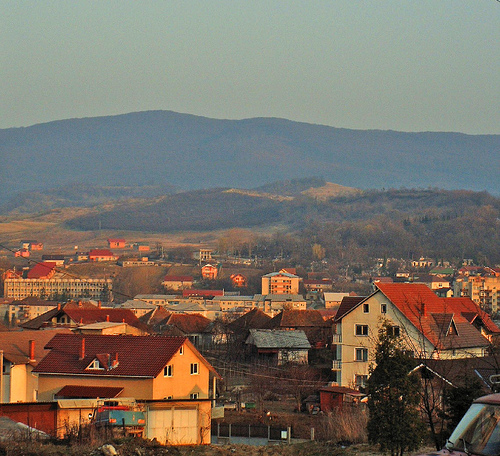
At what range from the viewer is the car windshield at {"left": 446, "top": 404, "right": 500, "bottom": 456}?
843 cm

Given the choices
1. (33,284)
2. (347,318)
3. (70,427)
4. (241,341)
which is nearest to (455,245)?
(33,284)

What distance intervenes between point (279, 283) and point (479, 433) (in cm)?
11289

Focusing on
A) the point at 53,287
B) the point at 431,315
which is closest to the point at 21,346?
the point at 431,315

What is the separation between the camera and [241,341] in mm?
44656

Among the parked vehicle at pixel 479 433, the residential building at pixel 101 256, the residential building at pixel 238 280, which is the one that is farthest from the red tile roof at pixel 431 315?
the residential building at pixel 101 256

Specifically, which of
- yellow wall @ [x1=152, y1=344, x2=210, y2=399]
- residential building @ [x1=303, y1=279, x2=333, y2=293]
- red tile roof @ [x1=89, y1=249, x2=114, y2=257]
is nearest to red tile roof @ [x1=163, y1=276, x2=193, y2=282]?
residential building @ [x1=303, y1=279, x2=333, y2=293]

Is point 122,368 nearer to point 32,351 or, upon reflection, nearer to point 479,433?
point 32,351

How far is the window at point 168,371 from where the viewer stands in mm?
24147

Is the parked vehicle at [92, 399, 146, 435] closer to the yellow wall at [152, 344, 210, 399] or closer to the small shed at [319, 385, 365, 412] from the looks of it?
the yellow wall at [152, 344, 210, 399]

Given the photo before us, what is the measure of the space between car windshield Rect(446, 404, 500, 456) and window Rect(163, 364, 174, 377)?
15914 millimetres

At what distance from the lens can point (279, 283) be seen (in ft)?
398

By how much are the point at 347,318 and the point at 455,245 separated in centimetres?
15100

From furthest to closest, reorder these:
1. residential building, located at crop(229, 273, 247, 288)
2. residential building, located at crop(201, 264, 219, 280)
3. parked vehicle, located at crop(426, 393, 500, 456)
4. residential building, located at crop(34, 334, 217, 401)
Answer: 1. residential building, located at crop(201, 264, 219, 280)
2. residential building, located at crop(229, 273, 247, 288)
3. residential building, located at crop(34, 334, 217, 401)
4. parked vehicle, located at crop(426, 393, 500, 456)

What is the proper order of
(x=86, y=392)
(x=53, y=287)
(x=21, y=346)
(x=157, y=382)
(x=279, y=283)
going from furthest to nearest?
1. (x=279, y=283)
2. (x=53, y=287)
3. (x=21, y=346)
4. (x=157, y=382)
5. (x=86, y=392)
